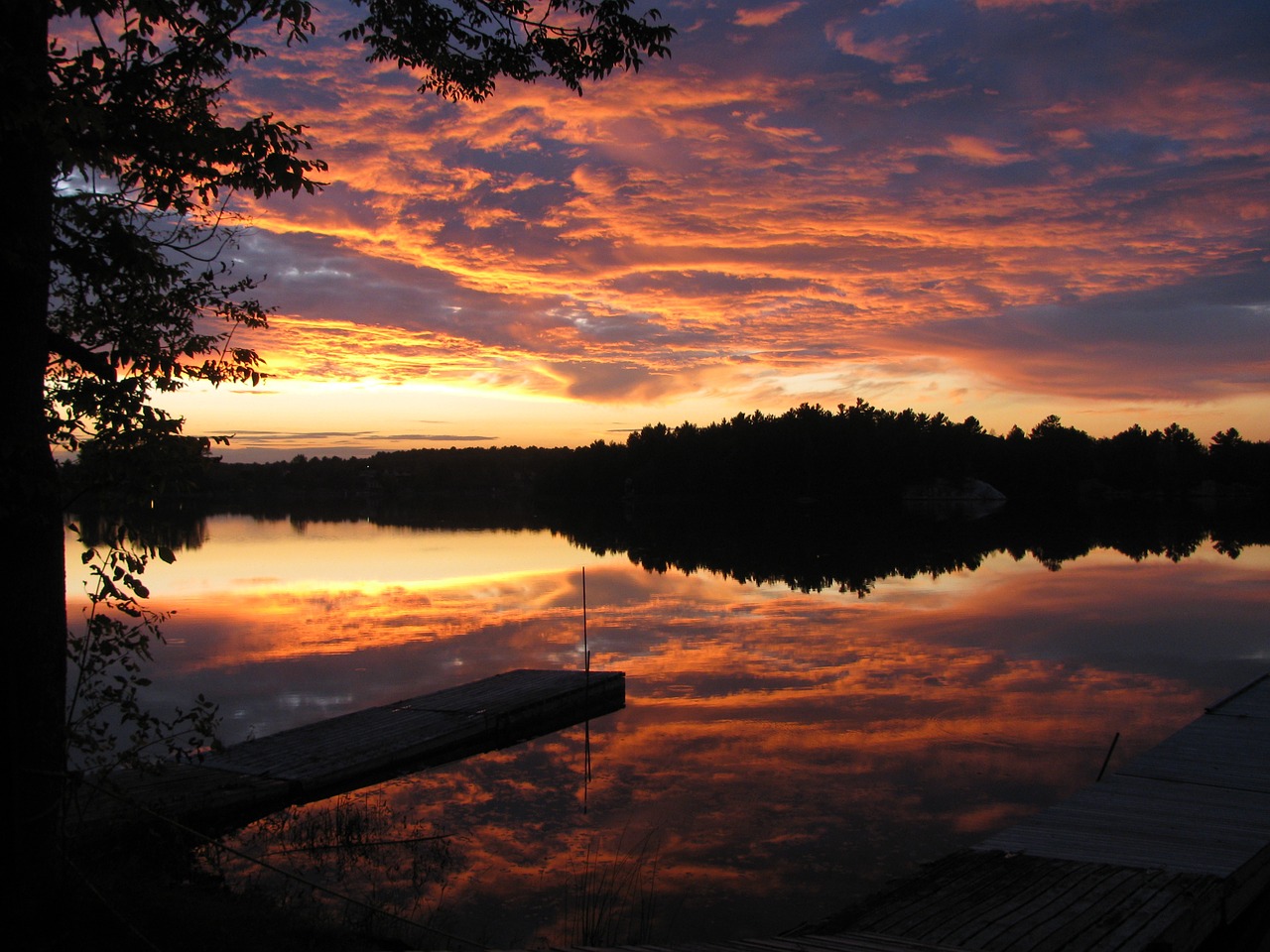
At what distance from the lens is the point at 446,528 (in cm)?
6419

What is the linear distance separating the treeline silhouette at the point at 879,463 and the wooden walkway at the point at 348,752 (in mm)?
91114

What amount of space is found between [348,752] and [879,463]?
100347mm

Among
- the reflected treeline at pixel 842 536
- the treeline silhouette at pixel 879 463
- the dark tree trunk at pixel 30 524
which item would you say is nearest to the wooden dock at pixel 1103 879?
the dark tree trunk at pixel 30 524

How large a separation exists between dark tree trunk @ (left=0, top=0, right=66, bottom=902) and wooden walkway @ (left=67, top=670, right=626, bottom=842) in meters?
1.10

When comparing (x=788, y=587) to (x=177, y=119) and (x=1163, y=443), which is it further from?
(x=1163, y=443)

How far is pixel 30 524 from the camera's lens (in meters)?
5.12

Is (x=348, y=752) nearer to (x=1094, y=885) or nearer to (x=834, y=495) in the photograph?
(x=1094, y=885)

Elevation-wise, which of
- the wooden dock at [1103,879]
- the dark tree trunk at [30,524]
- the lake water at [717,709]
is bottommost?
the lake water at [717,709]

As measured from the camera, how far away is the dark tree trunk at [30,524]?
16.5 ft

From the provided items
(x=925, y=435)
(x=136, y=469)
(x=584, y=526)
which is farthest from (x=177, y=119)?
(x=925, y=435)

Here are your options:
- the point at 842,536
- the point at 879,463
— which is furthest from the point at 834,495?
the point at 842,536

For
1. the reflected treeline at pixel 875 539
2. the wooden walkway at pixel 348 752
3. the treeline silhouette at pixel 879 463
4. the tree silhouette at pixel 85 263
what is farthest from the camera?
the treeline silhouette at pixel 879 463

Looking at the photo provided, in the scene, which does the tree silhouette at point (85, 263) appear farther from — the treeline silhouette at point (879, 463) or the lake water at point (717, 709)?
the treeline silhouette at point (879, 463)

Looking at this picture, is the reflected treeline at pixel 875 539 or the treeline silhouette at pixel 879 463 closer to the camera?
the reflected treeline at pixel 875 539
